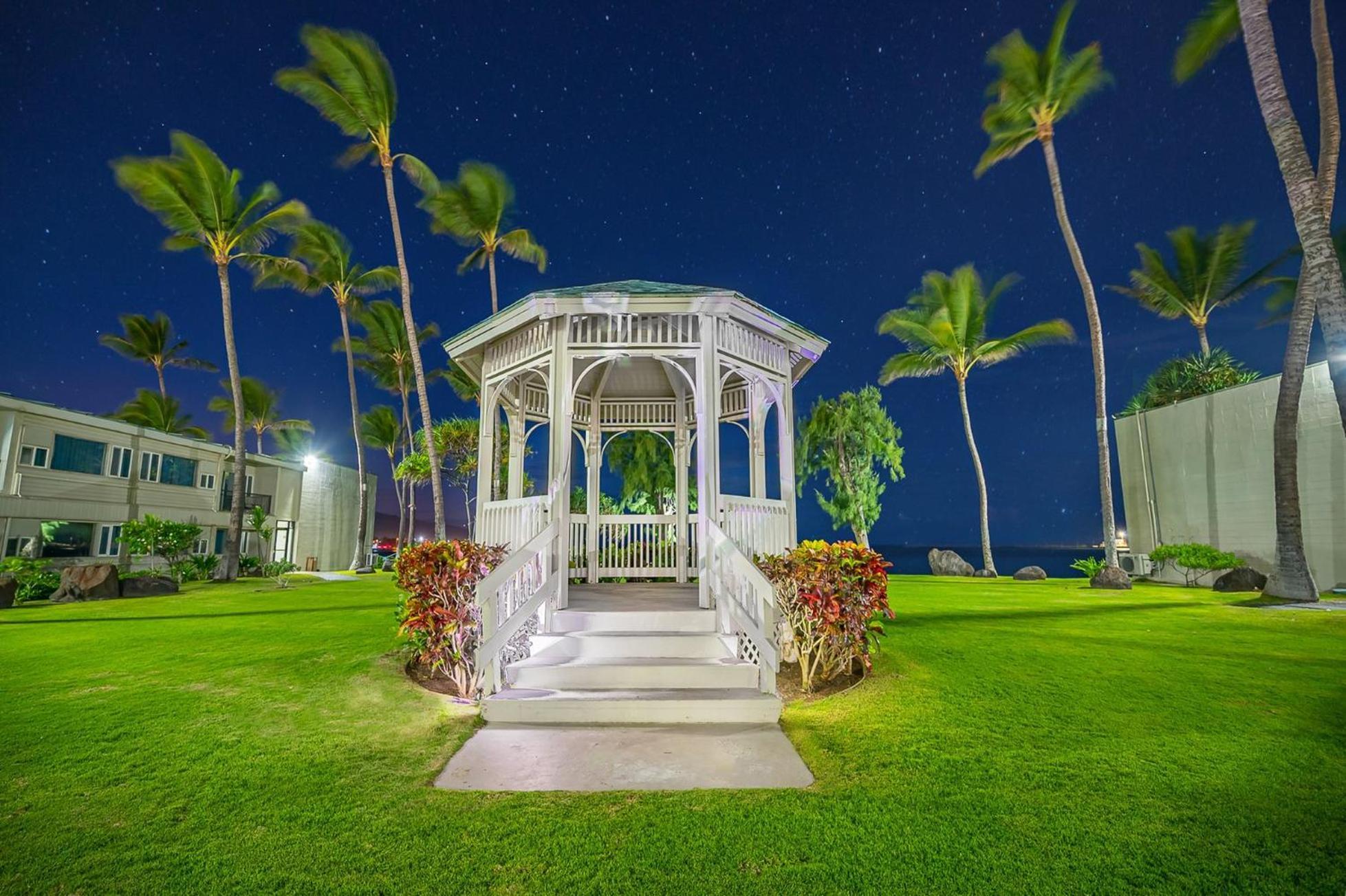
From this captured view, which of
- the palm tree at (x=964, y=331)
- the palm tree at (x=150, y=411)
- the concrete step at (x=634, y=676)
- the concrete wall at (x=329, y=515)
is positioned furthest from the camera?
the palm tree at (x=150, y=411)

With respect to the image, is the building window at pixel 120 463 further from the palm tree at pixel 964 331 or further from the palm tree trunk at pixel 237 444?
the palm tree at pixel 964 331

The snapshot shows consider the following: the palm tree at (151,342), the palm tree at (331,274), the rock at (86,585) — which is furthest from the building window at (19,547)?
the palm tree at (151,342)

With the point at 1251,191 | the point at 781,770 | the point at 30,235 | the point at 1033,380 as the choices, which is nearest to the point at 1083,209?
the point at 1251,191

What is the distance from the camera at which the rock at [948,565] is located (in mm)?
23641

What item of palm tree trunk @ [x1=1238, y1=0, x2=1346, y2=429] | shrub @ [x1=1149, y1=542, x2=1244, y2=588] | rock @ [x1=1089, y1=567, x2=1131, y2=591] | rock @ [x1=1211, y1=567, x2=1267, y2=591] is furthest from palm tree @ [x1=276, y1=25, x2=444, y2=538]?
shrub @ [x1=1149, y1=542, x2=1244, y2=588]

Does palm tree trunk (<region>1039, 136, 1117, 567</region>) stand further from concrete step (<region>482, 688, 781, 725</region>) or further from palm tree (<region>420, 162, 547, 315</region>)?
palm tree (<region>420, 162, 547, 315</region>)

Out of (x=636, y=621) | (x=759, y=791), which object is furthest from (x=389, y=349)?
(x=759, y=791)

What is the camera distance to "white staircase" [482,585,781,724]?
477 centimetres

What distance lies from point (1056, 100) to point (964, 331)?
823 cm

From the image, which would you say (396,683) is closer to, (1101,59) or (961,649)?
(961,649)

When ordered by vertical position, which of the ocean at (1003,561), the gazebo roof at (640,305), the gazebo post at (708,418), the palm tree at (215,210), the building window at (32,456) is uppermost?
the palm tree at (215,210)

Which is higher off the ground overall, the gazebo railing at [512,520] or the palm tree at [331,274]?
the palm tree at [331,274]

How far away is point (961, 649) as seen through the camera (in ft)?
22.2

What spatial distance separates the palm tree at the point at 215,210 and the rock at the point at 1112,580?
26.3 m
